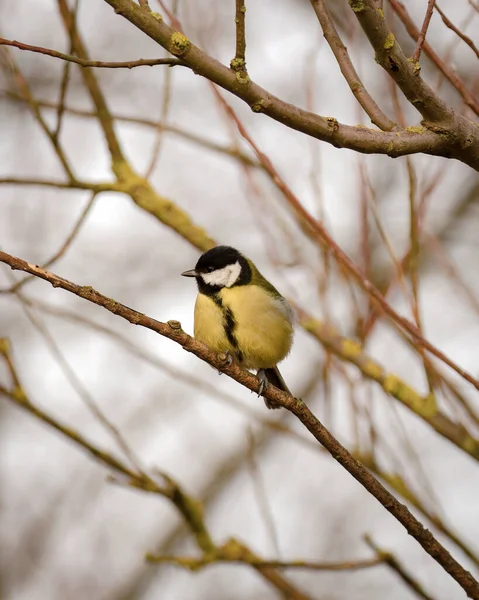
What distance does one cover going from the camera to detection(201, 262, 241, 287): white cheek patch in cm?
301

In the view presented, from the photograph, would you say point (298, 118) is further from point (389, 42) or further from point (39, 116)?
point (39, 116)

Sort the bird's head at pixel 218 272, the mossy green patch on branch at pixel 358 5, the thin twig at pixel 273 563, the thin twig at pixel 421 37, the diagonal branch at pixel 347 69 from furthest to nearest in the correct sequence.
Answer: the bird's head at pixel 218 272 < the thin twig at pixel 273 563 < the diagonal branch at pixel 347 69 < the thin twig at pixel 421 37 < the mossy green patch on branch at pixel 358 5

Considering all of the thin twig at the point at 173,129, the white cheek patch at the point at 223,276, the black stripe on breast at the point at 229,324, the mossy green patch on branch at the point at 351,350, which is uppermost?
the thin twig at the point at 173,129

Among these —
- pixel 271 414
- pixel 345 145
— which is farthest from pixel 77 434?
pixel 271 414

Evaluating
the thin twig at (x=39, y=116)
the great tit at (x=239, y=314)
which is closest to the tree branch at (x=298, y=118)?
the thin twig at (x=39, y=116)

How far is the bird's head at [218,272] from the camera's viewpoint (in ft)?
9.84

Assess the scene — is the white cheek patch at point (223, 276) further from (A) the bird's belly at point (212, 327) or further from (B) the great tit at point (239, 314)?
(A) the bird's belly at point (212, 327)

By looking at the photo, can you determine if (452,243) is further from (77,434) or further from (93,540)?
(77,434)

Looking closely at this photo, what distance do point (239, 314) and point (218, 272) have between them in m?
0.27

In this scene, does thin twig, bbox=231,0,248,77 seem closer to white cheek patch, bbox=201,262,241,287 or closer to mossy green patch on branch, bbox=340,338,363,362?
mossy green patch on branch, bbox=340,338,363,362

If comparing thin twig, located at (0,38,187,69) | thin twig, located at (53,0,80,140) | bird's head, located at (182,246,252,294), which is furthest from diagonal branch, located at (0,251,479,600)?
bird's head, located at (182,246,252,294)

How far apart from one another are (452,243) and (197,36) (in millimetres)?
3757

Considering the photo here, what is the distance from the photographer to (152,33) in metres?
1.46

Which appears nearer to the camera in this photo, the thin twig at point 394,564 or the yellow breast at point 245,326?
the thin twig at point 394,564
